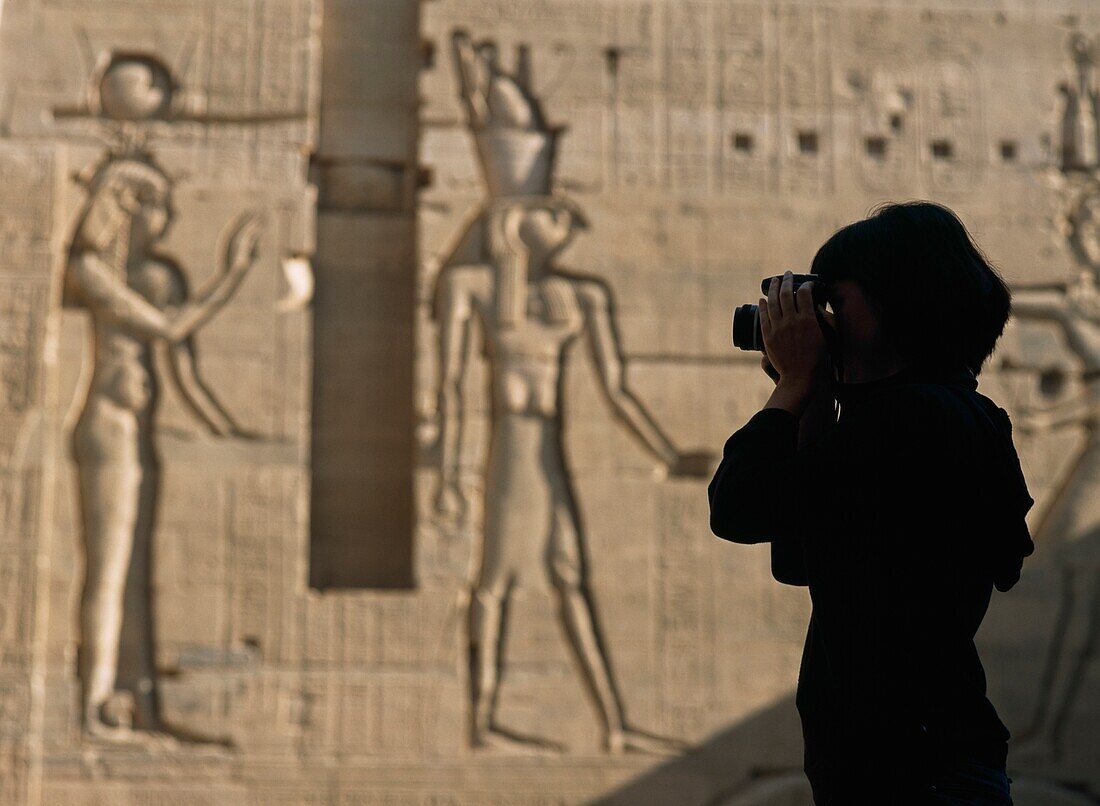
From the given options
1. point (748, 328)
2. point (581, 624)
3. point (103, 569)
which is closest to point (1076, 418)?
point (581, 624)

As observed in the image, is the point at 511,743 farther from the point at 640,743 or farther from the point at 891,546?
the point at 891,546

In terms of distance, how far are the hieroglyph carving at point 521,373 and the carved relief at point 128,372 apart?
1.20 m

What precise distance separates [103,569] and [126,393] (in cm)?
93

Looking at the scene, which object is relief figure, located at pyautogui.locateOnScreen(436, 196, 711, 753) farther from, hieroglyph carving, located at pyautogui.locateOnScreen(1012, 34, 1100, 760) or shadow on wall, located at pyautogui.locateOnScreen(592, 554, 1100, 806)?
hieroglyph carving, located at pyautogui.locateOnScreen(1012, 34, 1100, 760)

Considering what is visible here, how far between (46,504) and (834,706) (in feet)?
21.6

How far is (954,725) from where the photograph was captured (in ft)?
5.16

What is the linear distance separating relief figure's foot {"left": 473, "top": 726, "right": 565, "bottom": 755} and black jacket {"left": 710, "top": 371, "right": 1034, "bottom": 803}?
19.8ft

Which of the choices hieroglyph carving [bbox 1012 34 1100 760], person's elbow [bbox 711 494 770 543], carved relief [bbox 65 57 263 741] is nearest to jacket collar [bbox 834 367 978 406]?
person's elbow [bbox 711 494 770 543]

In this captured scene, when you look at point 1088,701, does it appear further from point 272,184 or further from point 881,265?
point 881,265

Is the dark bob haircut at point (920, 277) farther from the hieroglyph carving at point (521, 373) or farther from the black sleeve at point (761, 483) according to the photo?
the hieroglyph carving at point (521, 373)

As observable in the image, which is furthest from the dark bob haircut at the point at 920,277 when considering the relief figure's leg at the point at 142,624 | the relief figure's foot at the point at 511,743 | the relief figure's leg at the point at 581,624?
the relief figure's leg at the point at 142,624

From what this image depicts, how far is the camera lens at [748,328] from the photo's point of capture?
1841 millimetres

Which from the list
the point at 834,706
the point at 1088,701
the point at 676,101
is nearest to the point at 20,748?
the point at 676,101

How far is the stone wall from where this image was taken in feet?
24.5
